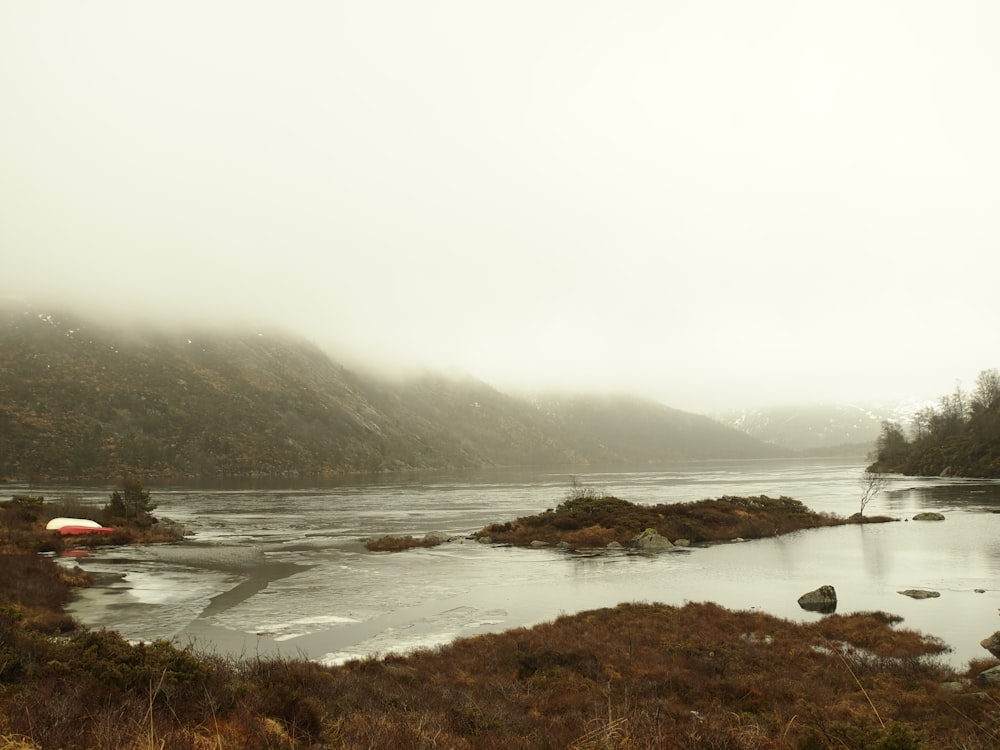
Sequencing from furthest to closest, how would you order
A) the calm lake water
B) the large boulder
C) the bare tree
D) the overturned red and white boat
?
the bare tree
the large boulder
the overturned red and white boat
the calm lake water

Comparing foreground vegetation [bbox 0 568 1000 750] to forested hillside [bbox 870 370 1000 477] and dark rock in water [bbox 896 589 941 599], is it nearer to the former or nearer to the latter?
dark rock in water [bbox 896 589 941 599]

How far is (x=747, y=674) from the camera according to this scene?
17125 millimetres

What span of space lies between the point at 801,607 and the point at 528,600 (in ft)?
41.3

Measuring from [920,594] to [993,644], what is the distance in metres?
11.0

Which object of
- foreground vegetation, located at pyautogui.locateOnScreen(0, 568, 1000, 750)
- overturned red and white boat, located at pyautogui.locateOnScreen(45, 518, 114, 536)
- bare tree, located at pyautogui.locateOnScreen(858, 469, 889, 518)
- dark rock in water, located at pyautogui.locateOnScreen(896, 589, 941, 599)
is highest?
foreground vegetation, located at pyautogui.locateOnScreen(0, 568, 1000, 750)

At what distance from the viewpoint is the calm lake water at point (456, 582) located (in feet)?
76.9

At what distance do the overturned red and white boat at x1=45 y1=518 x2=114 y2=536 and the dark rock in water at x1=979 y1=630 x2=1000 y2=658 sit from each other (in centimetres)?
5624

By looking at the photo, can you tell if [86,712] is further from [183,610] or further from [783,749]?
[183,610]

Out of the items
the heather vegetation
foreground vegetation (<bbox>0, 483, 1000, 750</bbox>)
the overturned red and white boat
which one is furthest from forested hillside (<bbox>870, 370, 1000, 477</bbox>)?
the overturned red and white boat

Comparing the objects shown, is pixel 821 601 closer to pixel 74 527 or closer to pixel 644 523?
pixel 644 523

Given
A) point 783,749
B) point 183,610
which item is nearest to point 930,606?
point 783,749

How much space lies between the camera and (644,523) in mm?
53375

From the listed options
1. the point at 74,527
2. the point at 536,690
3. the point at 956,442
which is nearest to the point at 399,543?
the point at 74,527

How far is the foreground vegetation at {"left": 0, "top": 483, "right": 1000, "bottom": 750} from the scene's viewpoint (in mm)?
9164
